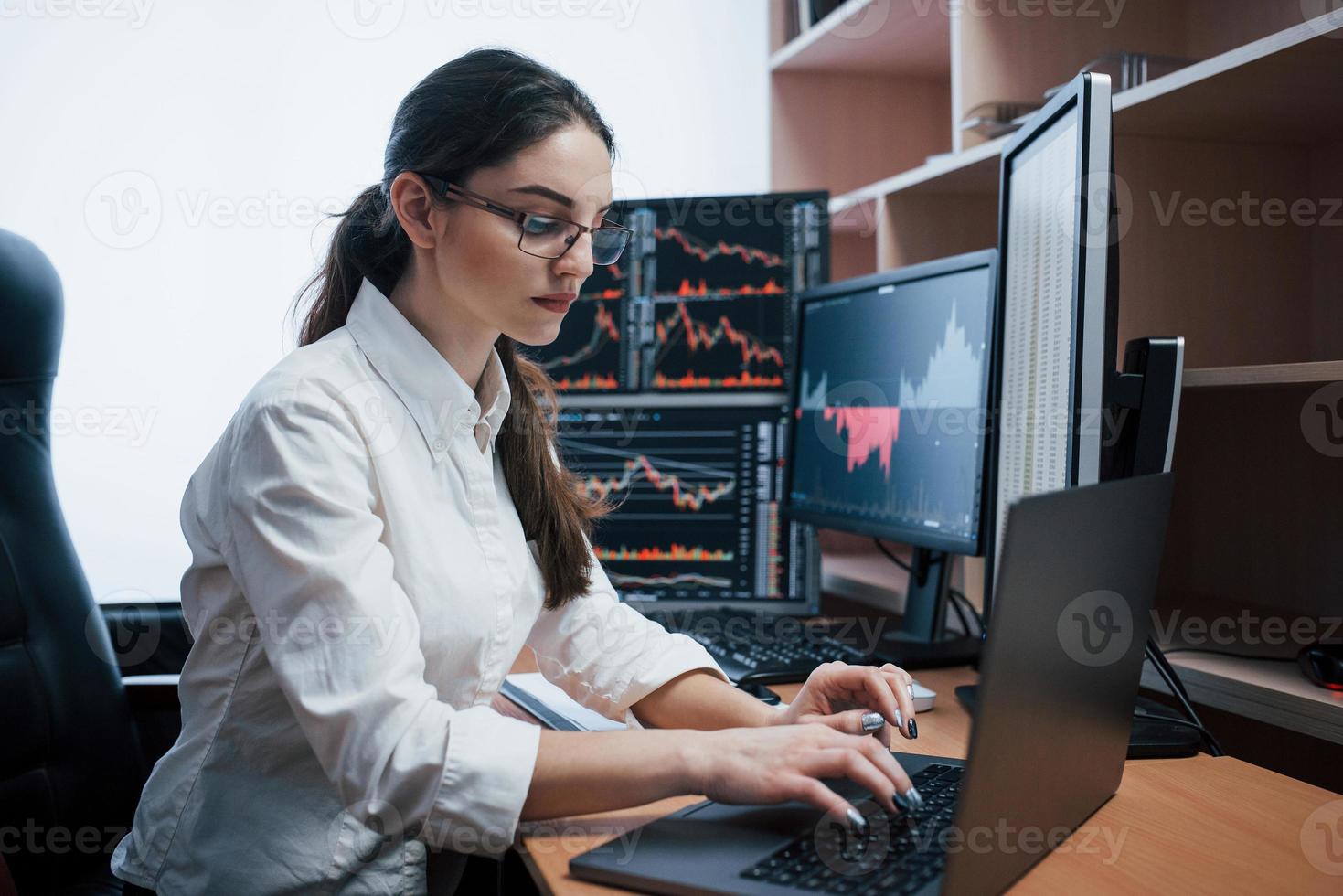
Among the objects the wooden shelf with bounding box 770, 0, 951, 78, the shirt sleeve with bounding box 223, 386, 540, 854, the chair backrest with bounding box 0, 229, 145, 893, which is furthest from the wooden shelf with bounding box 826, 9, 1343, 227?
the chair backrest with bounding box 0, 229, 145, 893

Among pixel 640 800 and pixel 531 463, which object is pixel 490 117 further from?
pixel 640 800

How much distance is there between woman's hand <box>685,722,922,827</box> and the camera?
0.74 metres

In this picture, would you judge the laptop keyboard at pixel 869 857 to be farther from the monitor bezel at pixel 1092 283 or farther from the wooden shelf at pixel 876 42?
the wooden shelf at pixel 876 42

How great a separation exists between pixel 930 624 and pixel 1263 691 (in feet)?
1.56

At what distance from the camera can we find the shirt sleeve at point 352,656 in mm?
749

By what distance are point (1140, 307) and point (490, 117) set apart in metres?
0.90

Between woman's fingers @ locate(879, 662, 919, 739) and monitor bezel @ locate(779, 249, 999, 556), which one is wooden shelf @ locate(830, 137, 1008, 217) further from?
woman's fingers @ locate(879, 662, 919, 739)

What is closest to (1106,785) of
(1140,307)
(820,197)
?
(1140,307)

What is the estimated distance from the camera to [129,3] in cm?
207

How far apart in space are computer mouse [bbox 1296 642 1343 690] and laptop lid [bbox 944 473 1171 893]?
289mm

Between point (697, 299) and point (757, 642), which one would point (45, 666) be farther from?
point (697, 299)

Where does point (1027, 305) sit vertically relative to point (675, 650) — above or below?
above

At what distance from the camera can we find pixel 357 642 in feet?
2.52

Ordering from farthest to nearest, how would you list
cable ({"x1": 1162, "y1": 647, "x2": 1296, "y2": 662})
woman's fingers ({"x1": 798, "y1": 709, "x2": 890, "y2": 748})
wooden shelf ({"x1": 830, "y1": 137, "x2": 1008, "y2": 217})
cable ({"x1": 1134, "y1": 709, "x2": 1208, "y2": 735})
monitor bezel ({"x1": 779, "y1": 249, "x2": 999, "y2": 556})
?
wooden shelf ({"x1": 830, "y1": 137, "x2": 1008, "y2": 217}) → monitor bezel ({"x1": 779, "y1": 249, "x2": 999, "y2": 556}) → cable ({"x1": 1162, "y1": 647, "x2": 1296, "y2": 662}) → cable ({"x1": 1134, "y1": 709, "x2": 1208, "y2": 735}) → woman's fingers ({"x1": 798, "y1": 709, "x2": 890, "y2": 748})
